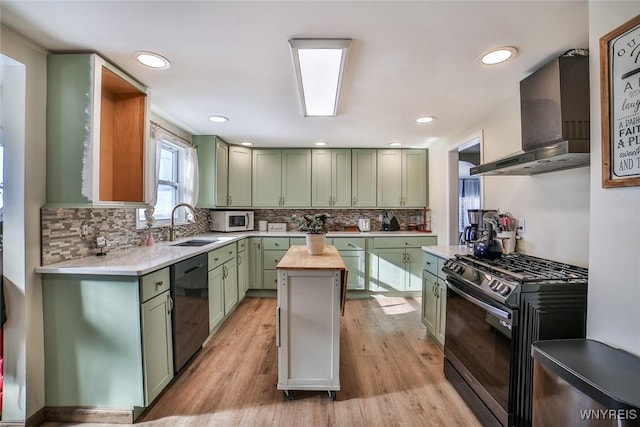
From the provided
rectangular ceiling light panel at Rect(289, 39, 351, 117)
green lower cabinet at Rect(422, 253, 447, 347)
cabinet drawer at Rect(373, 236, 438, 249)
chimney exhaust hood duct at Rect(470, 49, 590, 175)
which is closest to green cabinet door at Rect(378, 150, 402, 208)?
cabinet drawer at Rect(373, 236, 438, 249)

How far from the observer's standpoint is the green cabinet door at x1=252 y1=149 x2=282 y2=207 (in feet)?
14.1

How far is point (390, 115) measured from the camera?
9.11 feet

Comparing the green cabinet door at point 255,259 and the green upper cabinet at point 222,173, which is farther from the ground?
the green upper cabinet at point 222,173

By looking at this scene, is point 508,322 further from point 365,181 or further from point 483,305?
point 365,181

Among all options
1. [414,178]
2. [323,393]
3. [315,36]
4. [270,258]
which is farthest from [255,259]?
[315,36]

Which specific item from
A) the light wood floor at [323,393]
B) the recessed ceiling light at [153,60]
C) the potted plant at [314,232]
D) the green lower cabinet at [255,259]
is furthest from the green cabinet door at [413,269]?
the recessed ceiling light at [153,60]

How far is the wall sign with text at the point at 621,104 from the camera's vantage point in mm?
1030

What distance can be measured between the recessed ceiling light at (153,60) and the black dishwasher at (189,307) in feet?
4.53

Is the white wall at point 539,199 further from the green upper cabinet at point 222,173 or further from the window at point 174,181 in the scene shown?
the window at point 174,181

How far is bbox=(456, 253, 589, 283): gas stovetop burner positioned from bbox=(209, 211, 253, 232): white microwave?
3148mm

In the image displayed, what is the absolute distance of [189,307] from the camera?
2.22m

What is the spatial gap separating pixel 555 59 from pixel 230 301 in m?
3.52

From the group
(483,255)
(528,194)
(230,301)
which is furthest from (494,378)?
(230,301)

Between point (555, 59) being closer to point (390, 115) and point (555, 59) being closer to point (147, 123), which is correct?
point (390, 115)
